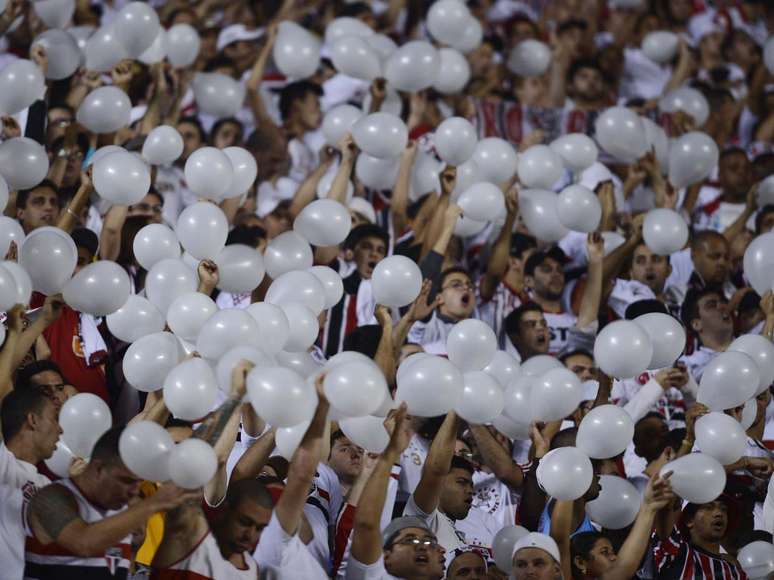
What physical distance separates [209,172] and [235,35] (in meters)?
1.87

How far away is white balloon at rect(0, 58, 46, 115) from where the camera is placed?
380 cm

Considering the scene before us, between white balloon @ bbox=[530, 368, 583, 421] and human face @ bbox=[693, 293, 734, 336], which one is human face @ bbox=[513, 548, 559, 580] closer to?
white balloon @ bbox=[530, 368, 583, 421]

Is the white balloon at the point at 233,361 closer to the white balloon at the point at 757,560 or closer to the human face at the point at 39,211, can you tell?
the human face at the point at 39,211

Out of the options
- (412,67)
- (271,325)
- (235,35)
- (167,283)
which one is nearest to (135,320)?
(167,283)

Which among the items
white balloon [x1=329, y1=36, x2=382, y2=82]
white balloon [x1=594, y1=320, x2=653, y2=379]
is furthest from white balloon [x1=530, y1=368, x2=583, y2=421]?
white balloon [x1=329, y1=36, x2=382, y2=82]

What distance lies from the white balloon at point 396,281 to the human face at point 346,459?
0.41 m

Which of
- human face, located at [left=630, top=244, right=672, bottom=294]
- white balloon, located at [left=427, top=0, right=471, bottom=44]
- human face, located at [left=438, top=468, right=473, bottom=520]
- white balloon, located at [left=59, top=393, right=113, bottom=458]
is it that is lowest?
human face, located at [left=630, top=244, right=672, bottom=294]

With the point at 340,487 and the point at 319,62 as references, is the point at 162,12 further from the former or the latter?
the point at 340,487

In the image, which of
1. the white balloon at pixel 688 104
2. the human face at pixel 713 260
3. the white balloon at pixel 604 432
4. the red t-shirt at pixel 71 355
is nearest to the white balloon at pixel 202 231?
the red t-shirt at pixel 71 355

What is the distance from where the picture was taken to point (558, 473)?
9.98 ft

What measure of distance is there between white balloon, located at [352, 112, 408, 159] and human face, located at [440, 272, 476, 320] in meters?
0.45

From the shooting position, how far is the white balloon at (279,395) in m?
2.74

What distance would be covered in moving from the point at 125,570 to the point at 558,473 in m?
1.02

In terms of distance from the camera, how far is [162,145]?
3824 millimetres
